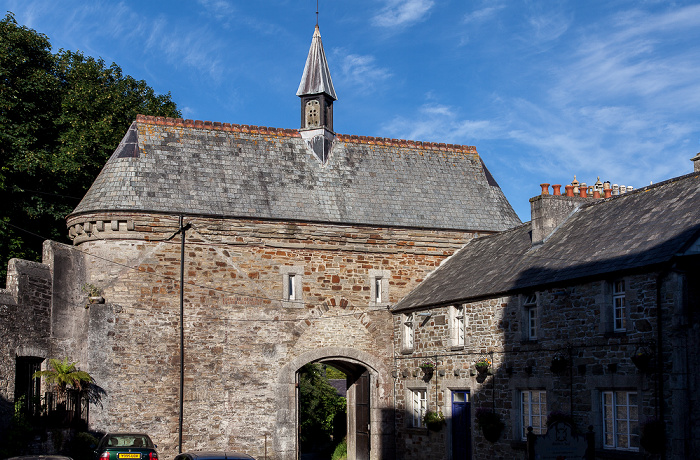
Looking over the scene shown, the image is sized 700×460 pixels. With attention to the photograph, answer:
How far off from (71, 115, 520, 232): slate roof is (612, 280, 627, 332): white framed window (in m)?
9.34

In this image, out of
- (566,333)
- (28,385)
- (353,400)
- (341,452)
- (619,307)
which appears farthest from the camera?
(341,452)

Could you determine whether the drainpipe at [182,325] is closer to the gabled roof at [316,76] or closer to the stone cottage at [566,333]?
the stone cottage at [566,333]

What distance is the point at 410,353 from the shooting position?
23.9 meters

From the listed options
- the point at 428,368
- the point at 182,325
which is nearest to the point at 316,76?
the point at 182,325

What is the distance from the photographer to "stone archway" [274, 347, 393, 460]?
76.4 ft

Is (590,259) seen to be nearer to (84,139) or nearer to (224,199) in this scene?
(224,199)

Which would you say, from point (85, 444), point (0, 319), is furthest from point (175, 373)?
point (0, 319)

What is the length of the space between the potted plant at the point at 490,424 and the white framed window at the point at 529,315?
2104mm

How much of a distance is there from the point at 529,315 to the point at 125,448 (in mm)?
9255

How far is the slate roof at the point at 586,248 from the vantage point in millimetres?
16438

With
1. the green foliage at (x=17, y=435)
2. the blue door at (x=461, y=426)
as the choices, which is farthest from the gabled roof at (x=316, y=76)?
the green foliage at (x=17, y=435)

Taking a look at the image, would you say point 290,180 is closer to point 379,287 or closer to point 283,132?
point 283,132

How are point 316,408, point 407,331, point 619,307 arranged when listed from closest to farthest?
point 619,307
point 407,331
point 316,408

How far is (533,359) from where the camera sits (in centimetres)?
1872
